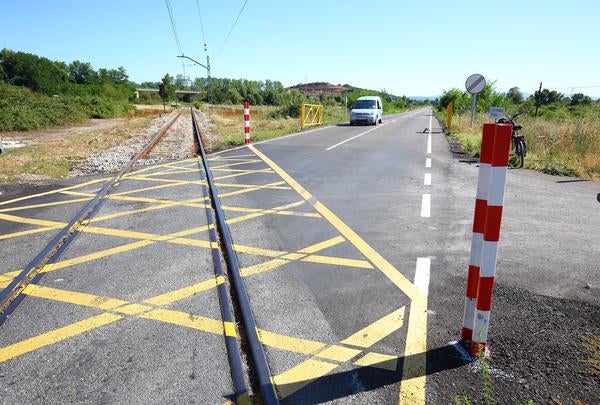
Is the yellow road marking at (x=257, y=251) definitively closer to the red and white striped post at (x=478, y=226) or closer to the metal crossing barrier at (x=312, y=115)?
the red and white striped post at (x=478, y=226)

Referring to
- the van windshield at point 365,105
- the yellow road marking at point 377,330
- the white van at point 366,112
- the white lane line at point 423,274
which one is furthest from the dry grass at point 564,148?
the van windshield at point 365,105

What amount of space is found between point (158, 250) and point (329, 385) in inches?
106

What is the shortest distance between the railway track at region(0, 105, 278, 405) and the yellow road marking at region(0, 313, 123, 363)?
1.41 ft

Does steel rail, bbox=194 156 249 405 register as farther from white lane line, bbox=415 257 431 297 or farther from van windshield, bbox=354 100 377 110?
van windshield, bbox=354 100 377 110

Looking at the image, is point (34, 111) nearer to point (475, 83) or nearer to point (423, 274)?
point (475, 83)

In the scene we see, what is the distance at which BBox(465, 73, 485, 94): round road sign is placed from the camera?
51.2 feet

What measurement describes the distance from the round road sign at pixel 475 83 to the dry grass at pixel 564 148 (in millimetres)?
2837

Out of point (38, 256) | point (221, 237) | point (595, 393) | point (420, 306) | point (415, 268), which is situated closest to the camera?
point (595, 393)

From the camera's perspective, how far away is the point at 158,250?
14.0 ft

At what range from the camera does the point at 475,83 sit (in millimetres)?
15750

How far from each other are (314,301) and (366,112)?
79.6ft

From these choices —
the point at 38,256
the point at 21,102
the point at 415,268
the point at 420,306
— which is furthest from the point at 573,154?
the point at 21,102

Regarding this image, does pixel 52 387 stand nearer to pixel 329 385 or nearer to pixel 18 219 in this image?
pixel 329 385

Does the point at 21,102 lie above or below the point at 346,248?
above
